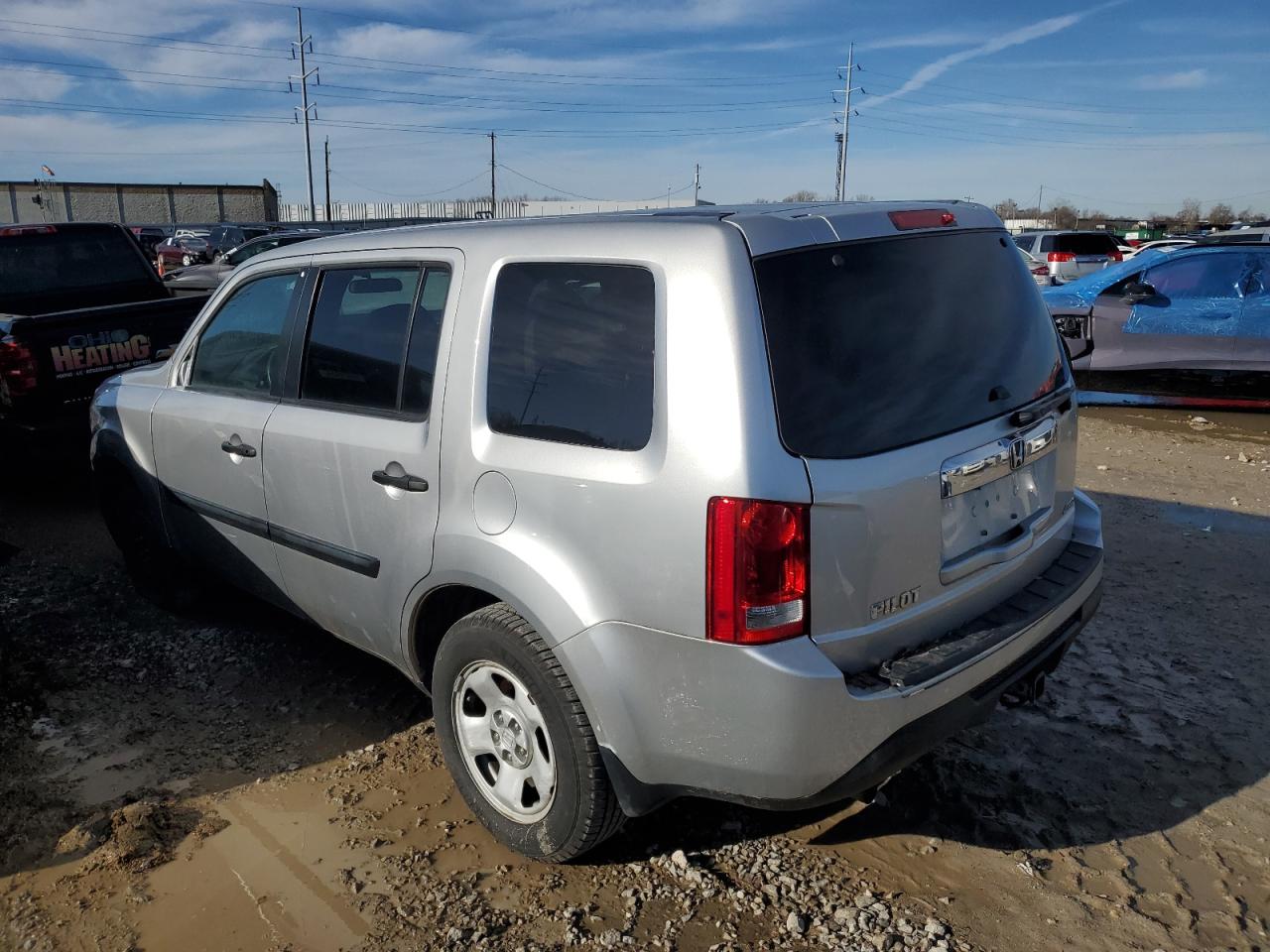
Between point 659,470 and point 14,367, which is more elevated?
point 659,470

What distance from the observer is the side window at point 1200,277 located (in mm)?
9500

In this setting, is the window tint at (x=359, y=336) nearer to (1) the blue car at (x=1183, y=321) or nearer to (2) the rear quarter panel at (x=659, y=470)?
(2) the rear quarter panel at (x=659, y=470)

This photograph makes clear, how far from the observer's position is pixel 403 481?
9.86 ft

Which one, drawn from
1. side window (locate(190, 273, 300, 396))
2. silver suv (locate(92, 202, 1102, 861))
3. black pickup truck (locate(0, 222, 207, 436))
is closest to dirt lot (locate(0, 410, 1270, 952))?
silver suv (locate(92, 202, 1102, 861))

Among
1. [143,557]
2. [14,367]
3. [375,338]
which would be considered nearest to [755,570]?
[375,338]

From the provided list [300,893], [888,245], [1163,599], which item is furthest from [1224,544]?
[300,893]

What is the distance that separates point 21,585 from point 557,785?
409 cm

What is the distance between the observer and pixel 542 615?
2570 mm

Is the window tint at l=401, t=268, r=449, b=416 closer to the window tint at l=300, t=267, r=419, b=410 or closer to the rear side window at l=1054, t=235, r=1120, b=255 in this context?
the window tint at l=300, t=267, r=419, b=410

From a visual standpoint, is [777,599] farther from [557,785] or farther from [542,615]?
[557,785]

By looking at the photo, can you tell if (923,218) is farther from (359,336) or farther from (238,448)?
(238,448)

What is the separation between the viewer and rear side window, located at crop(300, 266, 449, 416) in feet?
10.1

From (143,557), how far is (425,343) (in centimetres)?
278

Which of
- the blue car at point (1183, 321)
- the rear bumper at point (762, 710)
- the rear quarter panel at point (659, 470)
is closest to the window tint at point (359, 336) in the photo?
the rear quarter panel at point (659, 470)
